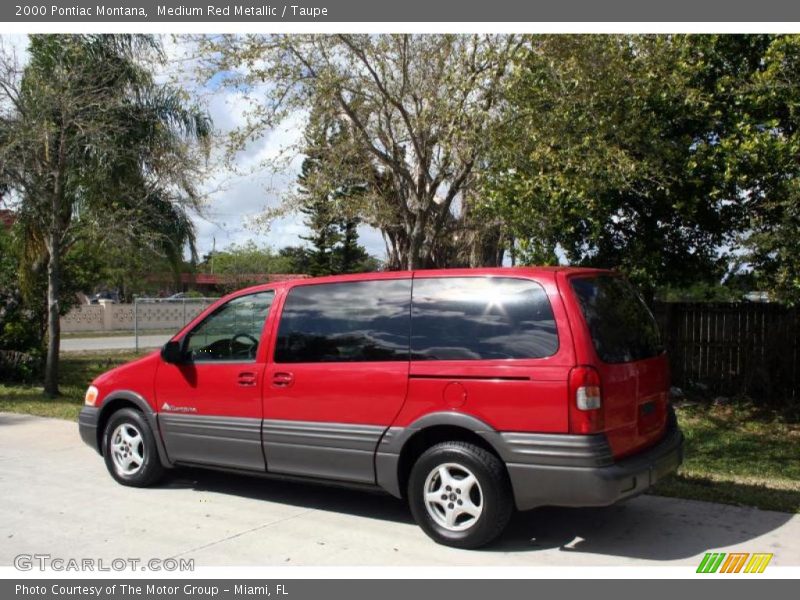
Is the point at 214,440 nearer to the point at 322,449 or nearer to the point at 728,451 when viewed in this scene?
the point at 322,449

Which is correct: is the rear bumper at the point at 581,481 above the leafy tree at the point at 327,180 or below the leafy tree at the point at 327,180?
below

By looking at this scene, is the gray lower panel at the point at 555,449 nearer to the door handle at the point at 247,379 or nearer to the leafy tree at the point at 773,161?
the door handle at the point at 247,379

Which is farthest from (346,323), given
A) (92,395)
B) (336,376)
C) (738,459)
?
Answer: (738,459)

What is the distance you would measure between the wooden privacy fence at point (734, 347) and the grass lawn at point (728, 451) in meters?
0.60

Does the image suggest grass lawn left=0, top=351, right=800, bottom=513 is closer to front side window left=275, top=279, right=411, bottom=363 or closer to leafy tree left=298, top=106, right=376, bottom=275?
front side window left=275, top=279, right=411, bottom=363

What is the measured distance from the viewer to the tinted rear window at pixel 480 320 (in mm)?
5105

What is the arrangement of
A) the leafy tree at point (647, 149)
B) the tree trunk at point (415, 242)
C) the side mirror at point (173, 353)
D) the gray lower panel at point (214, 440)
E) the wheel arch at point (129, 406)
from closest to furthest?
the gray lower panel at point (214, 440) → the side mirror at point (173, 353) → the wheel arch at point (129, 406) → the leafy tree at point (647, 149) → the tree trunk at point (415, 242)

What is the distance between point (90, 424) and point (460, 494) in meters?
3.90

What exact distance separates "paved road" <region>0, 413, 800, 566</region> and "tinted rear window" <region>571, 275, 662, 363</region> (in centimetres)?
131

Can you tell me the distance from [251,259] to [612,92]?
4815 centimetres

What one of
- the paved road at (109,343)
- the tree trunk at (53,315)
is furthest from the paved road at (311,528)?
the paved road at (109,343)

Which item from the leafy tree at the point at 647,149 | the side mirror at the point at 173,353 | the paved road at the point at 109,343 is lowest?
the paved road at the point at 109,343

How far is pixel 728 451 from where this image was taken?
8.90 meters

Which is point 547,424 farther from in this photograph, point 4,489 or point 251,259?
point 251,259
